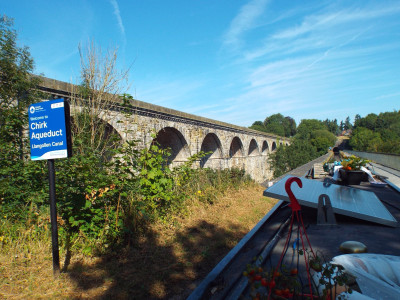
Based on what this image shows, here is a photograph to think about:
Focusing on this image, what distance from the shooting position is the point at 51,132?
2.19m

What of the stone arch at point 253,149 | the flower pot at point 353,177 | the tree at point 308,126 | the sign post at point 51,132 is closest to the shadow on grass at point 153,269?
the sign post at point 51,132

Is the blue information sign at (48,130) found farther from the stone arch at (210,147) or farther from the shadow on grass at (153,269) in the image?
the stone arch at (210,147)

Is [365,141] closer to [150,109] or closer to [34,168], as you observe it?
[150,109]

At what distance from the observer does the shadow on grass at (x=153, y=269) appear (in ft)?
7.22

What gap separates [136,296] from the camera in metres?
2.13

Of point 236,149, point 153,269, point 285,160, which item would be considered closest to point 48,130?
point 153,269

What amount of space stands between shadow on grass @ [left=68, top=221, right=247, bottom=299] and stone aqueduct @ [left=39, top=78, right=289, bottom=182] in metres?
1.34

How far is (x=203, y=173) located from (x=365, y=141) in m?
63.0

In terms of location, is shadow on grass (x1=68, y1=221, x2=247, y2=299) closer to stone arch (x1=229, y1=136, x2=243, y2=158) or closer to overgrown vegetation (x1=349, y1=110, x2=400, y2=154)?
stone arch (x1=229, y1=136, x2=243, y2=158)

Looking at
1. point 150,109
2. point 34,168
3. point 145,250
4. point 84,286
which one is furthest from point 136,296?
point 150,109

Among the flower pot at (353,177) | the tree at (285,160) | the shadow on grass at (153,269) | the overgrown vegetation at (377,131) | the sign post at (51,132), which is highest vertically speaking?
the overgrown vegetation at (377,131)

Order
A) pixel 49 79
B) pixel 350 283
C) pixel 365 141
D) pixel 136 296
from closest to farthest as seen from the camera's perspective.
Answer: pixel 350 283 → pixel 136 296 → pixel 49 79 → pixel 365 141

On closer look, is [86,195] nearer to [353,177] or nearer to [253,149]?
[353,177]

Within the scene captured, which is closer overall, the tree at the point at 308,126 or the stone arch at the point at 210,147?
the stone arch at the point at 210,147
